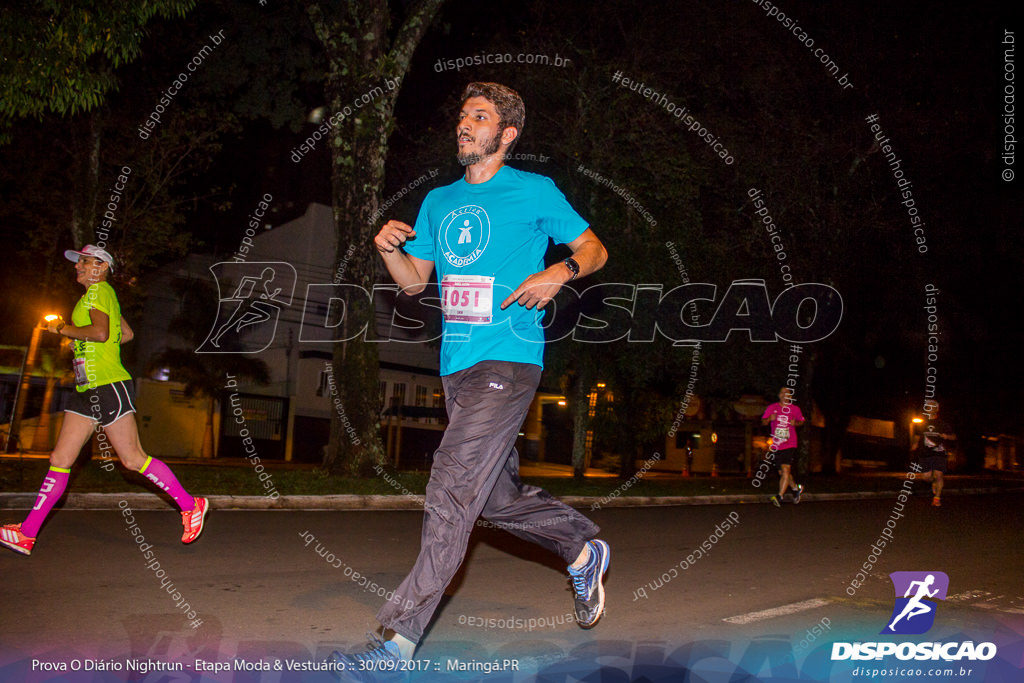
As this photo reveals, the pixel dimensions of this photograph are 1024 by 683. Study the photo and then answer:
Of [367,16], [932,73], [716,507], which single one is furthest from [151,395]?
[932,73]

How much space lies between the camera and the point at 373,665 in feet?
9.93

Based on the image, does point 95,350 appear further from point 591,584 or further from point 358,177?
point 358,177

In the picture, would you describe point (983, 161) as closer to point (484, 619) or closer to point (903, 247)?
point (903, 247)

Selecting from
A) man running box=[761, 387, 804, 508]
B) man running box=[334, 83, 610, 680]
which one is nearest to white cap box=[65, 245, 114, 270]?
man running box=[334, 83, 610, 680]

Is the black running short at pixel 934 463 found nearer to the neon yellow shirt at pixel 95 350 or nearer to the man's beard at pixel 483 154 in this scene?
the neon yellow shirt at pixel 95 350

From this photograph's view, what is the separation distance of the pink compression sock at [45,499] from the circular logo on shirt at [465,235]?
141 inches

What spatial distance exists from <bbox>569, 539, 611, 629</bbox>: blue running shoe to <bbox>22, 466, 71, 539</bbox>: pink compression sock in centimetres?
357

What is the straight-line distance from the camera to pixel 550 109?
18172 millimetres

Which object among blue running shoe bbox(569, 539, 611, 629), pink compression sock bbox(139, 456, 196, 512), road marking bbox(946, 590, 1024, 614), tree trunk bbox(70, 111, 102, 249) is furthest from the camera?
tree trunk bbox(70, 111, 102, 249)

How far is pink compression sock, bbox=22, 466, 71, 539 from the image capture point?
549 cm

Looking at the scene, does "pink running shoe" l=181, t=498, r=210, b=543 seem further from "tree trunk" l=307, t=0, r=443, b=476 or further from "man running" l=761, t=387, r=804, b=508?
"man running" l=761, t=387, r=804, b=508

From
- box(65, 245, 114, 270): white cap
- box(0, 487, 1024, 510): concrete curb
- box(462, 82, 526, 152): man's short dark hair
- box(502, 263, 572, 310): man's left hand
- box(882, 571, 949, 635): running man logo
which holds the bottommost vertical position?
box(0, 487, 1024, 510): concrete curb

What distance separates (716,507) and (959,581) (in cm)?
652

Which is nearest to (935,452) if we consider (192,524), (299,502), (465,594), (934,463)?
(934,463)
